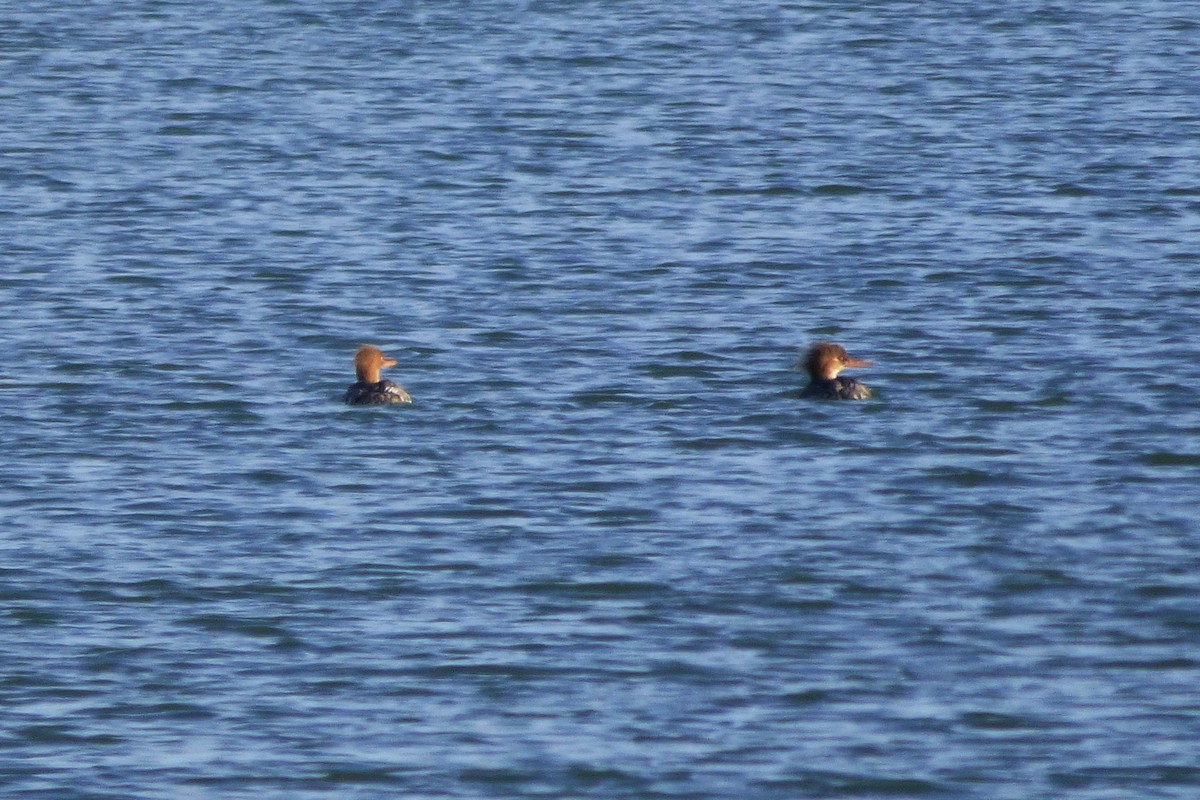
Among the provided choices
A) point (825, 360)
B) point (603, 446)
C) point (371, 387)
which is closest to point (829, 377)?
point (825, 360)

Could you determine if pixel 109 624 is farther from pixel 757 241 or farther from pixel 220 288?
pixel 757 241

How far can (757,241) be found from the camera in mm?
23016

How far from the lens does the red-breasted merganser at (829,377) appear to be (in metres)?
17.0

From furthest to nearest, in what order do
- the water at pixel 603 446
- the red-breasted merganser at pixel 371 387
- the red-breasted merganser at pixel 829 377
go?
the red-breasted merganser at pixel 829 377, the red-breasted merganser at pixel 371 387, the water at pixel 603 446

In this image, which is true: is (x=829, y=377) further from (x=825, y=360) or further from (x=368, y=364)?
(x=368, y=364)

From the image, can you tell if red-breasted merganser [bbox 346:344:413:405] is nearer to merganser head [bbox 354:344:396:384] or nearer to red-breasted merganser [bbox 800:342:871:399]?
merganser head [bbox 354:344:396:384]

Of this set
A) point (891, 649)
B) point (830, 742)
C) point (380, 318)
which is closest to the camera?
point (830, 742)

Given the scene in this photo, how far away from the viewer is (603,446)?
52.4 feet

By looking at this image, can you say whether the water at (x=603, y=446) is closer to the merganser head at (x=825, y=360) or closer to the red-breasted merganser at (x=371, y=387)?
the red-breasted merganser at (x=371, y=387)

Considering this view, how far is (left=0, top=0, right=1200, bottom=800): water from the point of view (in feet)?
36.8

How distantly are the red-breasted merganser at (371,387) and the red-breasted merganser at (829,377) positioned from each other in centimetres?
265

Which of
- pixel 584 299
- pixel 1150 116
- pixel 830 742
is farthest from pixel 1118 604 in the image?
pixel 1150 116

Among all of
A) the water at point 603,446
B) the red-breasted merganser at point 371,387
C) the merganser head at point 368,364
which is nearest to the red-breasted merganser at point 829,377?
the water at point 603,446

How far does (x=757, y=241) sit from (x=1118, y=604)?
10.6m
